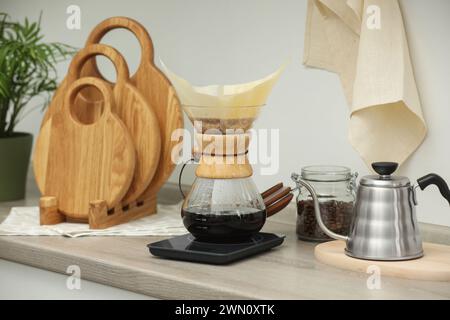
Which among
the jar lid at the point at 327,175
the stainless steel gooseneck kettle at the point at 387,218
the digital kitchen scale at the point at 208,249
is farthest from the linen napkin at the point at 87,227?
the stainless steel gooseneck kettle at the point at 387,218

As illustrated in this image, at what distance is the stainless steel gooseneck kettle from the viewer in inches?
50.9

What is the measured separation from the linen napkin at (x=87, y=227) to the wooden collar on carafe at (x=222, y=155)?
21cm

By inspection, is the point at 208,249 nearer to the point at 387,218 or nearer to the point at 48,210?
the point at 387,218

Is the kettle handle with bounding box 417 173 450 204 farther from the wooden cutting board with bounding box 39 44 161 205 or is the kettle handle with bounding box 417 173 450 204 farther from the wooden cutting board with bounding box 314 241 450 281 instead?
the wooden cutting board with bounding box 39 44 161 205

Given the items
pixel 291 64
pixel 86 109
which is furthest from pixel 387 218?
pixel 86 109

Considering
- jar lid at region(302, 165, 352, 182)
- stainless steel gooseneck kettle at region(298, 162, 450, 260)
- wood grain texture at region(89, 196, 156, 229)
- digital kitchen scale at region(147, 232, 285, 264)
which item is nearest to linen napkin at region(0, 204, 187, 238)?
wood grain texture at region(89, 196, 156, 229)

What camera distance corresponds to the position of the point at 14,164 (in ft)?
6.11

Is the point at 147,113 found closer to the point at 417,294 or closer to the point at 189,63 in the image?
the point at 189,63

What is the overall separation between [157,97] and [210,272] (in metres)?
0.50

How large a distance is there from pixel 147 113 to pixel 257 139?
0.25 m

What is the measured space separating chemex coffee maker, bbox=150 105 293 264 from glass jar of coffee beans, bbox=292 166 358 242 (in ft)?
0.34

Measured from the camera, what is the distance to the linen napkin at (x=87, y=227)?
156 centimetres

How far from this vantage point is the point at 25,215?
1.72 meters

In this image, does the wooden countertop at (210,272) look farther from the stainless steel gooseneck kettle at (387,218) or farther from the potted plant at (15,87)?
the potted plant at (15,87)
